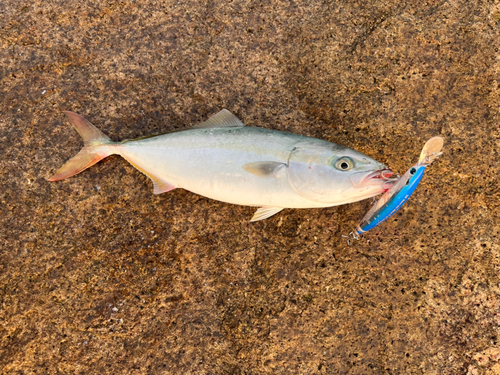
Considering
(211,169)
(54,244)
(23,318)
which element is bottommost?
(23,318)

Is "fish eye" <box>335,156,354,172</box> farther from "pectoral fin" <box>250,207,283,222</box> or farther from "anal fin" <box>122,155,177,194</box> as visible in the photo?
"anal fin" <box>122,155,177,194</box>

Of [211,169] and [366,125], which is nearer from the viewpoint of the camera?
[211,169]

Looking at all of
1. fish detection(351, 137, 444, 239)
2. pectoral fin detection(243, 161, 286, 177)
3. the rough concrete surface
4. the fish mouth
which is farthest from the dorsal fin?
fish detection(351, 137, 444, 239)

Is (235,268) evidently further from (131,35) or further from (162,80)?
(131,35)

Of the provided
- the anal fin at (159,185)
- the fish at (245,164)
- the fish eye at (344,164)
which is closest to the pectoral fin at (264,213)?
the fish at (245,164)

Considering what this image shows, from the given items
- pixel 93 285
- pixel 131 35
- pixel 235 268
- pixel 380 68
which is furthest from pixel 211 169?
pixel 380 68

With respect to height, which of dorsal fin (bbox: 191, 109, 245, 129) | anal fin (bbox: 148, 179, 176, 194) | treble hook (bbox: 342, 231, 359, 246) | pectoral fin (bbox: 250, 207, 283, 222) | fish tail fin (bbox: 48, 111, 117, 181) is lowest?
treble hook (bbox: 342, 231, 359, 246)

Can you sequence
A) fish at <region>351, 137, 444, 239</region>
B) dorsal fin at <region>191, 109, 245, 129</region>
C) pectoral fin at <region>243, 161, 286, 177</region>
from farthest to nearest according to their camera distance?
dorsal fin at <region>191, 109, 245, 129</region>, pectoral fin at <region>243, 161, 286, 177</region>, fish at <region>351, 137, 444, 239</region>
